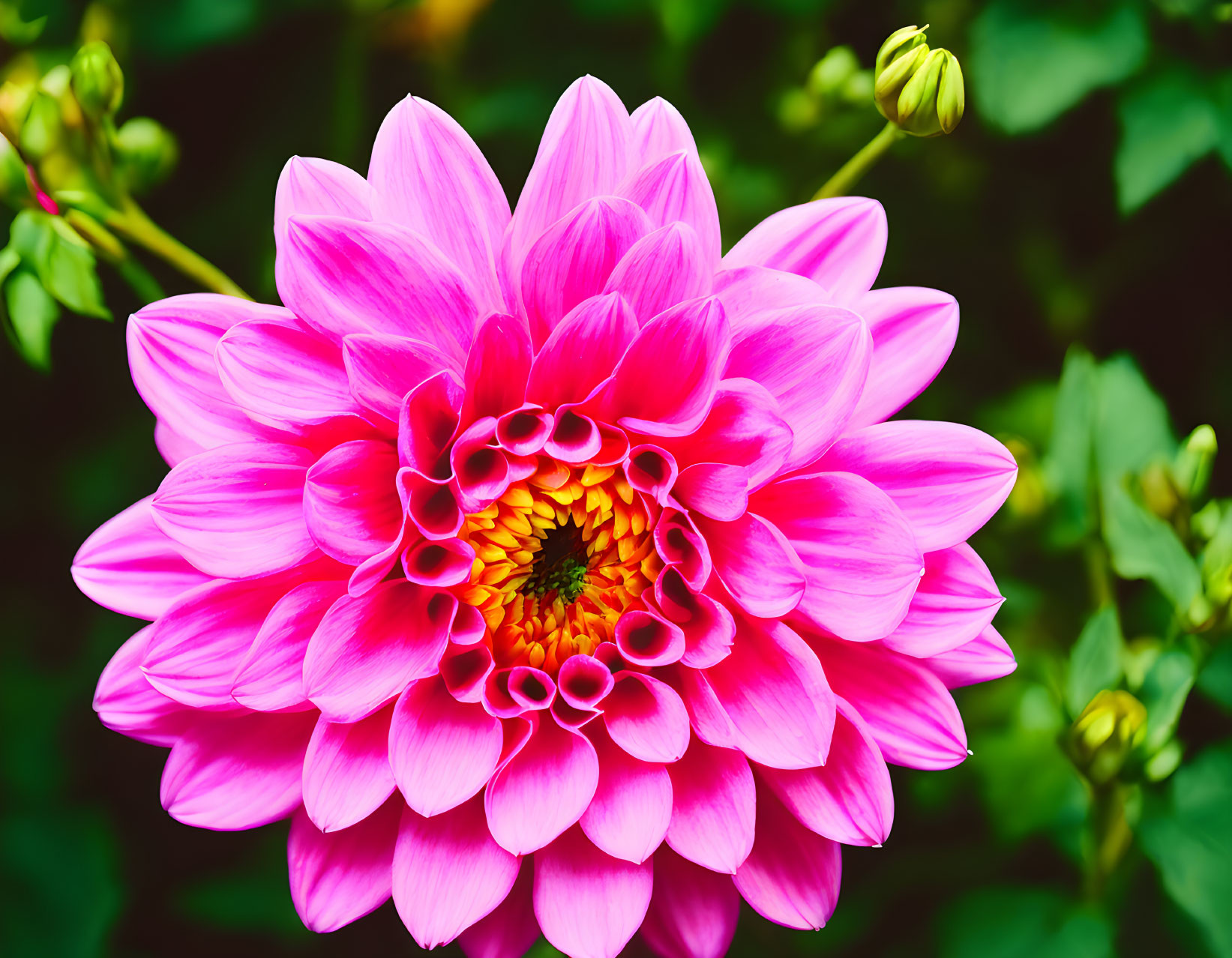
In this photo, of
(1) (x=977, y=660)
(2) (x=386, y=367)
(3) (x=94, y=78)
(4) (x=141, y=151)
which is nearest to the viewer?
(2) (x=386, y=367)

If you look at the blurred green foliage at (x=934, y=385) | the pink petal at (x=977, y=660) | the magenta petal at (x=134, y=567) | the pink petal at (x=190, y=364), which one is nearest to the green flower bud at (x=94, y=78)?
the blurred green foliage at (x=934, y=385)

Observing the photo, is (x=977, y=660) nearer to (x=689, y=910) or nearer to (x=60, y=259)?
(x=689, y=910)

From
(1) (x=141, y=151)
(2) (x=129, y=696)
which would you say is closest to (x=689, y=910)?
(2) (x=129, y=696)

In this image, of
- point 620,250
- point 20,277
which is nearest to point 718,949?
point 620,250

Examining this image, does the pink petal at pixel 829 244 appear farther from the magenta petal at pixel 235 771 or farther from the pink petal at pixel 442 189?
the magenta petal at pixel 235 771

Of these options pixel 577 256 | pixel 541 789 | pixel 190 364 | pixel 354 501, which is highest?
pixel 577 256

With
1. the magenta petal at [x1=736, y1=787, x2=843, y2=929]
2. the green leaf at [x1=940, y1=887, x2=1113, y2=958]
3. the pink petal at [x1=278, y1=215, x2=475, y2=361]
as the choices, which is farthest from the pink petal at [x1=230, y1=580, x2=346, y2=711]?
the green leaf at [x1=940, y1=887, x2=1113, y2=958]

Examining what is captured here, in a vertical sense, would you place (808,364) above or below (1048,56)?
below
